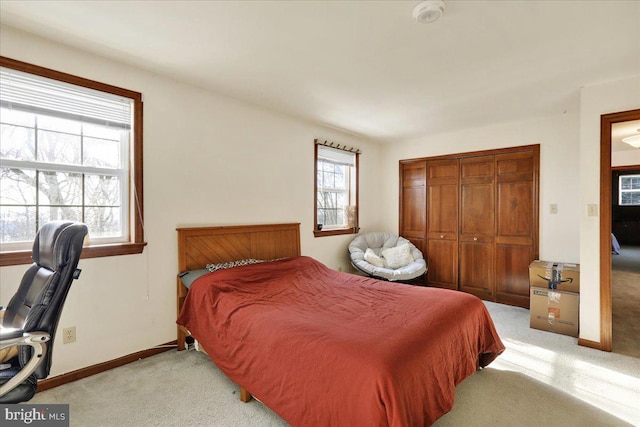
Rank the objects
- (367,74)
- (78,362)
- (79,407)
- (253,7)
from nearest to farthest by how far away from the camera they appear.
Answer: (253,7) → (79,407) → (78,362) → (367,74)

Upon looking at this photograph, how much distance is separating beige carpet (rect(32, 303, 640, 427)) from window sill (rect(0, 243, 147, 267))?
919 millimetres

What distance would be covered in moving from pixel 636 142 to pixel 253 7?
194 inches

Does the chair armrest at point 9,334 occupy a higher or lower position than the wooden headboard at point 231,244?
lower

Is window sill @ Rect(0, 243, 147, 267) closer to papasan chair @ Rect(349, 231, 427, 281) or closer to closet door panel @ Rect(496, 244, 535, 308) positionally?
papasan chair @ Rect(349, 231, 427, 281)

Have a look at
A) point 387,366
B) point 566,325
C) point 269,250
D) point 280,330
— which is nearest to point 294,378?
point 280,330

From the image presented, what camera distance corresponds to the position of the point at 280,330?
1745mm

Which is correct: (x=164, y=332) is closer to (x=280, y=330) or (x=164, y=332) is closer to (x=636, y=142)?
(x=280, y=330)

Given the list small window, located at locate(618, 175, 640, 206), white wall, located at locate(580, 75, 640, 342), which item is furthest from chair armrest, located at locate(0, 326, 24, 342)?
small window, located at locate(618, 175, 640, 206)

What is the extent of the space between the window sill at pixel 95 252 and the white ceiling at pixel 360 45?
1495mm

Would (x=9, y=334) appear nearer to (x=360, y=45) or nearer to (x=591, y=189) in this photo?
(x=360, y=45)

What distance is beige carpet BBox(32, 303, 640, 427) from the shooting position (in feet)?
5.91

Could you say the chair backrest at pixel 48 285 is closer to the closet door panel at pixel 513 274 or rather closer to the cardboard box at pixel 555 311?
the cardboard box at pixel 555 311

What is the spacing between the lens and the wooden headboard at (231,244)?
107 inches

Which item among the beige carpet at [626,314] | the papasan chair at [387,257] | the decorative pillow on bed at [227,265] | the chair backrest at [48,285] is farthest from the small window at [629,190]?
the chair backrest at [48,285]
